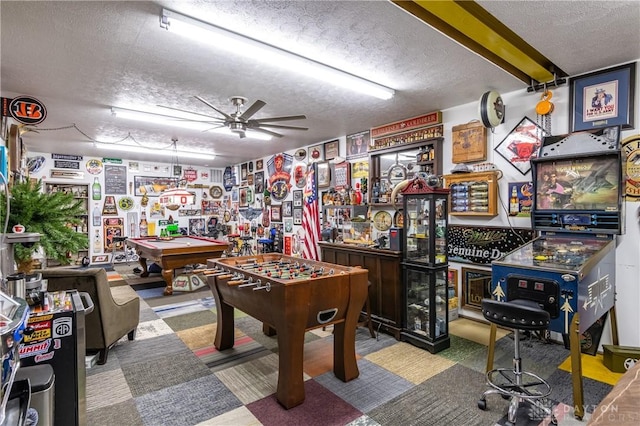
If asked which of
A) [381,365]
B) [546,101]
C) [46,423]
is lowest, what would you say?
[381,365]

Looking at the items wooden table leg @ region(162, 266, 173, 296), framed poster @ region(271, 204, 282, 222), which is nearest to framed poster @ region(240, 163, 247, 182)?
framed poster @ region(271, 204, 282, 222)

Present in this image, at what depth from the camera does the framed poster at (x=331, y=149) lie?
664cm

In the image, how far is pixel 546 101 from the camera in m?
3.71

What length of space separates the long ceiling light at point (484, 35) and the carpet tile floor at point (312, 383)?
2975 millimetres

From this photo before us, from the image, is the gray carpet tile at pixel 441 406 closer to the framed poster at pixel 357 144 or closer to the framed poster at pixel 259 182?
the framed poster at pixel 357 144

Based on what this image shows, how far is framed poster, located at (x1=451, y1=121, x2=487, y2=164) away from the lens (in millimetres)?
4352

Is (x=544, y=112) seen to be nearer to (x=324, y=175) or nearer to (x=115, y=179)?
(x=324, y=175)

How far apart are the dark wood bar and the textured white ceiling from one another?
80.3 inches

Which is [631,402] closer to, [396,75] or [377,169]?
[396,75]

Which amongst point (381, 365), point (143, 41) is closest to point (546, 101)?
point (381, 365)

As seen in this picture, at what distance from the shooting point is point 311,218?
6.94 meters

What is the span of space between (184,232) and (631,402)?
1039 centimetres

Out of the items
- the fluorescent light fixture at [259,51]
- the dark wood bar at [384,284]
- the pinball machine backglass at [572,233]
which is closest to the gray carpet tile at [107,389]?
the dark wood bar at [384,284]

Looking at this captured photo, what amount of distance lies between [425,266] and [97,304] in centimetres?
338
